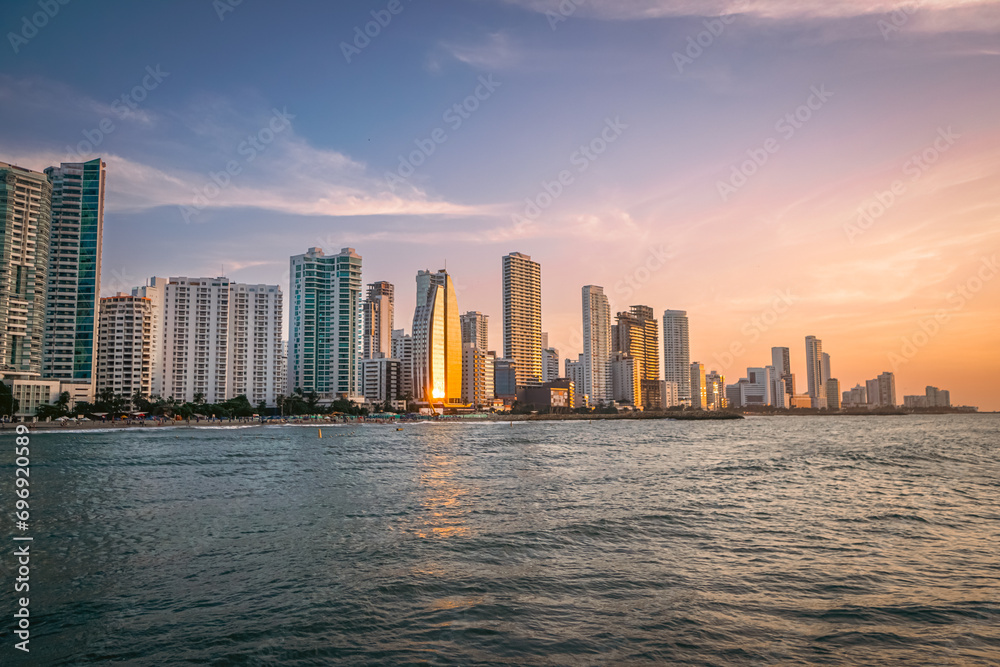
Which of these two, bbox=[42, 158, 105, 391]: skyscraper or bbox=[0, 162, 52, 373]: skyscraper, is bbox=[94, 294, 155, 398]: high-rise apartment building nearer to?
bbox=[42, 158, 105, 391]: skyscraper

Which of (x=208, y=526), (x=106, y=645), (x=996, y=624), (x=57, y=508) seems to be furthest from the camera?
(x=57, y=508)

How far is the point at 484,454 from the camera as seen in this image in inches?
2657

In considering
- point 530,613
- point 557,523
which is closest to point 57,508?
point 557,523

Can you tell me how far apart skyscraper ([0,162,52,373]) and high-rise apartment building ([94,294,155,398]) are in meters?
41.0

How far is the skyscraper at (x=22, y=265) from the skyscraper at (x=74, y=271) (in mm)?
10397

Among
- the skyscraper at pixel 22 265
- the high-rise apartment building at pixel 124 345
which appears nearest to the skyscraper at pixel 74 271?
the skyscraper at pixel 22 265

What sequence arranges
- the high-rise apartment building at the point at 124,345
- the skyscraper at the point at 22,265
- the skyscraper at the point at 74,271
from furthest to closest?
the high-rise apartment building at the point at 124,345, the skyscraper at the point at 74,271, the skyscraper at the point at 22,265

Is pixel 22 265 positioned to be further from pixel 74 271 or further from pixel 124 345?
pixel 124 345

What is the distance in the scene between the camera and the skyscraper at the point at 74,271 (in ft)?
529

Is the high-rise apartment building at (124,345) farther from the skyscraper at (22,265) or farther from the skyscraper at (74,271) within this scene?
the skyscraper at (22,265)

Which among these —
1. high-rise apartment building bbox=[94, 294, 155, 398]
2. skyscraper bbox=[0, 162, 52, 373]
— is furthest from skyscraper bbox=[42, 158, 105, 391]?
high-rise apartment building bbox=[94, 294, 155, 398]

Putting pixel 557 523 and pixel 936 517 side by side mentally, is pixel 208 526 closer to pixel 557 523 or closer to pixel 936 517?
pixel 557 523

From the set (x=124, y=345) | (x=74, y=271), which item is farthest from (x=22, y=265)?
(x=124, y=345)

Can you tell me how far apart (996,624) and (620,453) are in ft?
177
